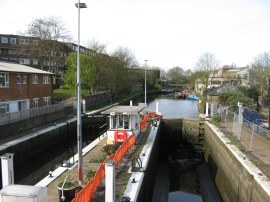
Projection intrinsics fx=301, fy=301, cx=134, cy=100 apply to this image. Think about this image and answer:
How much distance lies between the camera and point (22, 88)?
30750 mm

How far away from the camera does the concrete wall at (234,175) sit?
38.9 feet

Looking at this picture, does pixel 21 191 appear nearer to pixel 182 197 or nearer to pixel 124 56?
pixel 182 197

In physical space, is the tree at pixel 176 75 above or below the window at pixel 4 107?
above

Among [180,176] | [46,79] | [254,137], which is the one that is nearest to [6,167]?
[180,176]

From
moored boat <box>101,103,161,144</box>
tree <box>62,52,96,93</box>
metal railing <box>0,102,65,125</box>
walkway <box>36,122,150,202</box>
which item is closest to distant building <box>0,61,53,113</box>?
metal railing <box>0,102,65,125</box>

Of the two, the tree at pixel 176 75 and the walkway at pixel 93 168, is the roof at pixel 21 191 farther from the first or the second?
the tree at pixel 176 75

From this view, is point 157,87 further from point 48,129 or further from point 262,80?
point 48,129

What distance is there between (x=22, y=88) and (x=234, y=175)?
75.8 feet

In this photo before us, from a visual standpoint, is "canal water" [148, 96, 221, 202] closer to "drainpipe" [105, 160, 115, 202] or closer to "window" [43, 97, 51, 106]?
"drainpipe" [105, 160, 115, 202]

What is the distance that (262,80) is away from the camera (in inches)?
1866

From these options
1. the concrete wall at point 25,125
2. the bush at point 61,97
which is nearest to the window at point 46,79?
the concrete wall at point 25,125

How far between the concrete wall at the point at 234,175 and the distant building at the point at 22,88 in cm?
1900

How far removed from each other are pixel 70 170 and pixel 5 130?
1018cm

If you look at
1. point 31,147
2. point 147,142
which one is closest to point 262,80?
point 147,142
